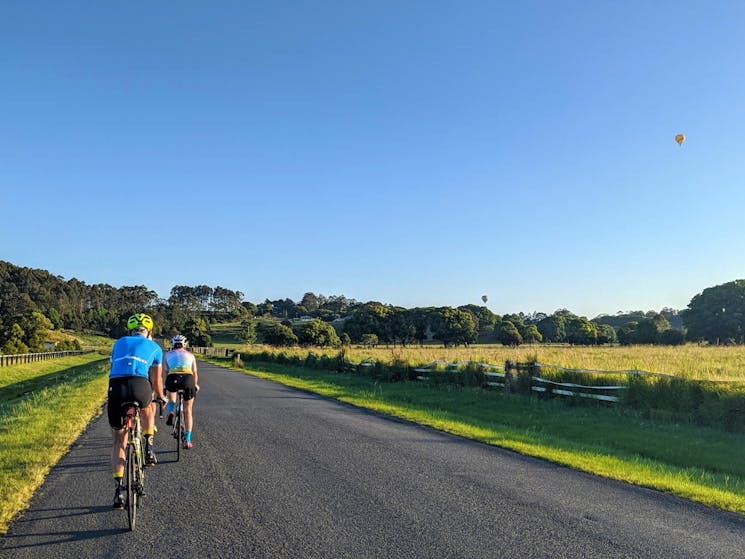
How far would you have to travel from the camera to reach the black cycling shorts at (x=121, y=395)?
5926mm

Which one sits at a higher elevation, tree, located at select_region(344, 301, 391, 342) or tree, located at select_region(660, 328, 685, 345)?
tree, located at select_region(344, 301, 391, 342)

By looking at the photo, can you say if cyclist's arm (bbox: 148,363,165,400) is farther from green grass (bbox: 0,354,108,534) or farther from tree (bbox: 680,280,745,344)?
tree (bbox: 680,280,745,344)

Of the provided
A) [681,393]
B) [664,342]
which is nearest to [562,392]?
[681,393]

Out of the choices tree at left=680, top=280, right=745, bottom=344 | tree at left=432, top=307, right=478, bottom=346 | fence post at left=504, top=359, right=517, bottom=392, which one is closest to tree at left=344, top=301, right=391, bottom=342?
tree at left=432, top=307, right=478, bottom=346

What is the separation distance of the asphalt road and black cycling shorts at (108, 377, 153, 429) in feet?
3.90

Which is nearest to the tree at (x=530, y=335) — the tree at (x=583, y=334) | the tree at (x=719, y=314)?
the tree at (x=583, y=334)

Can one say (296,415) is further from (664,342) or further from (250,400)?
(664,342)

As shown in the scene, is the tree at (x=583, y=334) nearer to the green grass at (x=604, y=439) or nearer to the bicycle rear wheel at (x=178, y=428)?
the green grass at (x=604, y=439)

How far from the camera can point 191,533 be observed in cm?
574

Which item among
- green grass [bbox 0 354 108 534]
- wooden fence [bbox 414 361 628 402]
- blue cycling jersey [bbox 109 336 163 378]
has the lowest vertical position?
green grass [bbox 0 354 108 534]

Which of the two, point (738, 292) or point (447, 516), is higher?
point (738, 292)

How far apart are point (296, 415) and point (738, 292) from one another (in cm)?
7673

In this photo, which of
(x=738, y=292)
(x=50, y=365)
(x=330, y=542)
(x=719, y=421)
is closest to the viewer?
(x=330, y=542)

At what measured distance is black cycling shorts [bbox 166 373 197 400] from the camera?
30.4 ft
